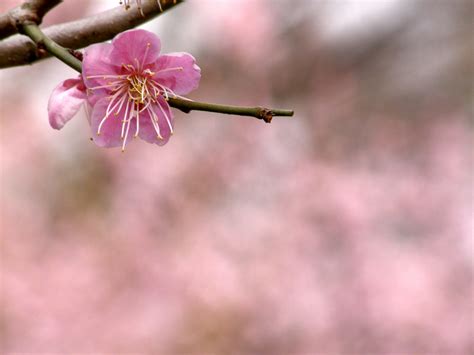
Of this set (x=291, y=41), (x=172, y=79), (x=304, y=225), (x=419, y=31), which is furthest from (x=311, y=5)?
(x=172, y=79)

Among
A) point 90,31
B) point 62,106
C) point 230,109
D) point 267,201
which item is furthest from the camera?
point 267,201

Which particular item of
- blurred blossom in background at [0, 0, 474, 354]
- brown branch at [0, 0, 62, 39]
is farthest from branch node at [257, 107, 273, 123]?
blurred blossom in background at [0, 0, 474, 354]

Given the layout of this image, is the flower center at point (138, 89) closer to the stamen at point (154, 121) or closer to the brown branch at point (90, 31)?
the stamen at point (154, 121)

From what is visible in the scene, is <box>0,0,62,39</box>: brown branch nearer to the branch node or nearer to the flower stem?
the flower stem

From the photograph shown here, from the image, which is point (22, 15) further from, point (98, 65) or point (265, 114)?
point (265, 114)

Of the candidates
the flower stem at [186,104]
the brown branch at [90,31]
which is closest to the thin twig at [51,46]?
the flower stem at [186,104]

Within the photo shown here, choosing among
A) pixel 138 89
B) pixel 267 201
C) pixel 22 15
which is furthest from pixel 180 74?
pixel 267 201

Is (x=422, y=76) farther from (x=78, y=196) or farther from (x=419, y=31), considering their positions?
(x=78, y=196)
